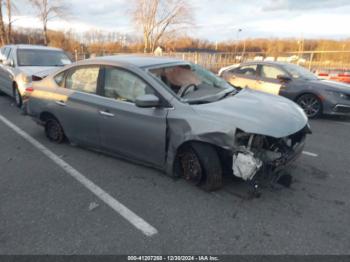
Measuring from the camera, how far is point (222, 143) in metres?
3.05

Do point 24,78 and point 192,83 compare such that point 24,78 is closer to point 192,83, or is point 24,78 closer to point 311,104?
point 192,83

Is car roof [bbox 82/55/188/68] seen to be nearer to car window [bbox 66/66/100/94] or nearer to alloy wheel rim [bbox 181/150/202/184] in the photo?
car window [bbox 66/66/100/94]

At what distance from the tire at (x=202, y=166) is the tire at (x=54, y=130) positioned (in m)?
2.61

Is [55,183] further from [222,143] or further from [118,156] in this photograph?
[222,143]

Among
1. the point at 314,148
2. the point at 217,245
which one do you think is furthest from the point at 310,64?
the point at 217,245

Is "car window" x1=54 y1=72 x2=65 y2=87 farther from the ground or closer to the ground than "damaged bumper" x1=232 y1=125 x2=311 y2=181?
farther from the ground

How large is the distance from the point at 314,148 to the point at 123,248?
393 centimetres

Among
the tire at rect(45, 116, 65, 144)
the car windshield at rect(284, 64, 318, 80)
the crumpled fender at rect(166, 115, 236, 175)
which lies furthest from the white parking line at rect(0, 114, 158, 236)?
the car windshield at rect(284, 64, 318, 80)

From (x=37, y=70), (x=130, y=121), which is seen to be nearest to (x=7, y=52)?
(x=37, y=70)

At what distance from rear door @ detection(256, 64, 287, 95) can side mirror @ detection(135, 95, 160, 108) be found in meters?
5.43

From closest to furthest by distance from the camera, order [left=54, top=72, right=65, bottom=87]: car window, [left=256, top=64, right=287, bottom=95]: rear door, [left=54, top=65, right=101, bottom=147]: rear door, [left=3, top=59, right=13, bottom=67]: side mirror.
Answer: [left=54, top=65, right=101, bottom=147]: rear door < [left=54, top=72, right=65, bottom=87]: car window < [left=256, top=64, right=287, bottom=95]: rear door < [left=3, top=59, right=13, bottom=67]: side mirror

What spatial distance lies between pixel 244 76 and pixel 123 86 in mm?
5582

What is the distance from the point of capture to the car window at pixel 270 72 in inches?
309

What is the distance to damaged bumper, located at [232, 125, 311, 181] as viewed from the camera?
295cm
